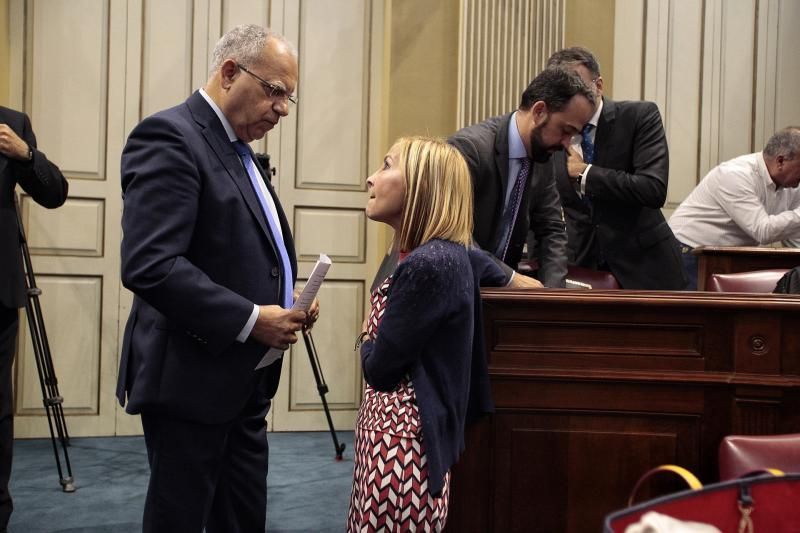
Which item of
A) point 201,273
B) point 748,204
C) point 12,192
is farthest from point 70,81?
point 748,204

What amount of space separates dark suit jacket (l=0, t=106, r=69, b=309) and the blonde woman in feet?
5.59

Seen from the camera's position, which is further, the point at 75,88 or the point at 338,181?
the point at 338,181

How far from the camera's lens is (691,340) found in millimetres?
2479

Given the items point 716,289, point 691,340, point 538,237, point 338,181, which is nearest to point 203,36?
point 338,181

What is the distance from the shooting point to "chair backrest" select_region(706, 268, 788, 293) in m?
3.42

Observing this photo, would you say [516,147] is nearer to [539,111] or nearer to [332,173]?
[539,111]

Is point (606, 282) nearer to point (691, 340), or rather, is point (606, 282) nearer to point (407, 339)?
point (691, 340)

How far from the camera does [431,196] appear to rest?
82.4 inches

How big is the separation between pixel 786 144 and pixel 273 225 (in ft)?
→ 10.5

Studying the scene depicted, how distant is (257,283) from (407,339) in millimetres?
391

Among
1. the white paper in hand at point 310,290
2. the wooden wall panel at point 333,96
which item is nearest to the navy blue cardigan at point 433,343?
the white paper in hand at point 310,290

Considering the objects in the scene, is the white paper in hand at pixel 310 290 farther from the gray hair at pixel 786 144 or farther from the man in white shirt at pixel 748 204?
the gray hair at pixel 786 144

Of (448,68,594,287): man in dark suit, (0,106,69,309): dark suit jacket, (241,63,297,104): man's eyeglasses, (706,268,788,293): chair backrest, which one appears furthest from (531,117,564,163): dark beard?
(0,106,69,309): dark suit jacket

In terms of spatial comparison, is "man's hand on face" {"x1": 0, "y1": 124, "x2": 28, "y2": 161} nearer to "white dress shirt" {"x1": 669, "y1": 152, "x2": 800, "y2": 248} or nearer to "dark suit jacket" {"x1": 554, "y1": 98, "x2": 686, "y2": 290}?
"dark suit jacket" {"x1": 554, "y1": 98, "x2": 686, "y2": 290}
